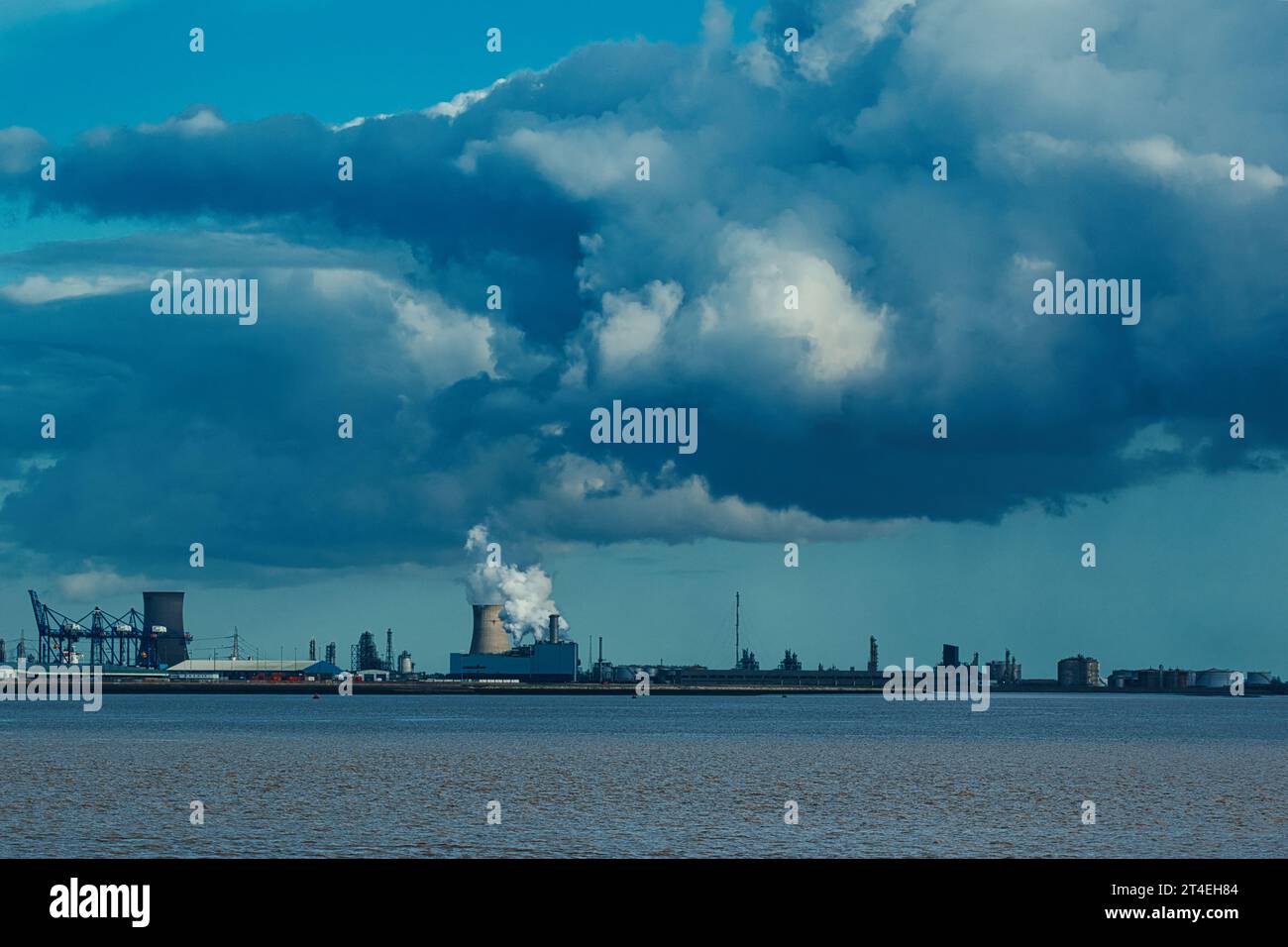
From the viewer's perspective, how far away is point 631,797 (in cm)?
8350

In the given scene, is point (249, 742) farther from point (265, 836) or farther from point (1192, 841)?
point (1192, 841)

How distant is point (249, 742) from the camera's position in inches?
5778

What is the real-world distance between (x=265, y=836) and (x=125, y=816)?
11.8 m

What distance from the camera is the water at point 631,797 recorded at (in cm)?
6247

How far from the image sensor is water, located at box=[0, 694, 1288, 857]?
62469 mm
